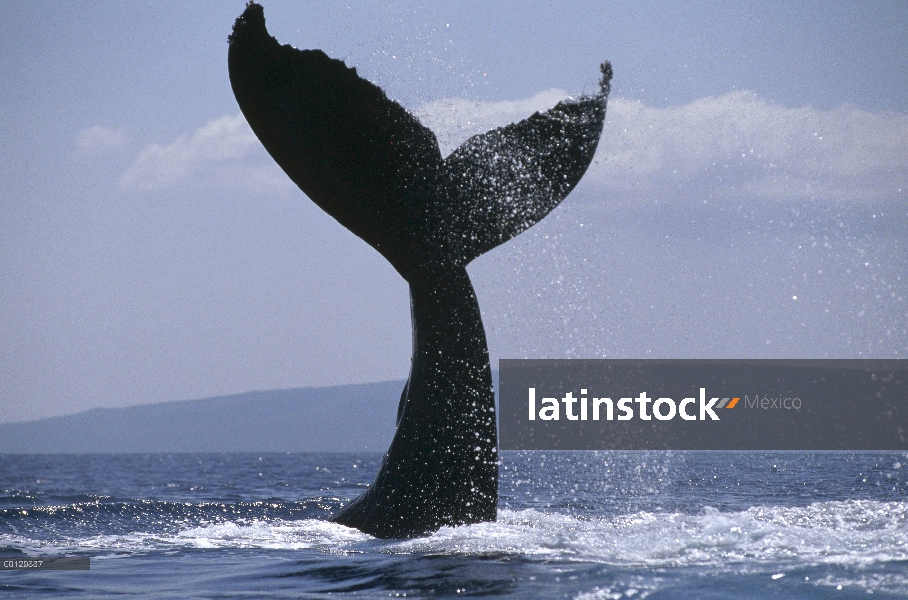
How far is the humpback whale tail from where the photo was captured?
5953 mm

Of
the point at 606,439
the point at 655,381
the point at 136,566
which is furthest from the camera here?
the point at 606,439

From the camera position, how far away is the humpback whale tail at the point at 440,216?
19.5 ft

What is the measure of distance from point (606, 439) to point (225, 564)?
63917mm

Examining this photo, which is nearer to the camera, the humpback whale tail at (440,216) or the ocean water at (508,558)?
the ocean water at (508,558)

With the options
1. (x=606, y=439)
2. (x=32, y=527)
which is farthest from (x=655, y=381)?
(x=32, y=527)

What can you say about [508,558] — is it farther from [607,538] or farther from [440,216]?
[440,216]

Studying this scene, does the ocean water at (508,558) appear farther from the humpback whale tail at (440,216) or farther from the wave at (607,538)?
the humpback whale tail at (440,216)

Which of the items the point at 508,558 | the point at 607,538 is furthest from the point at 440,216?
the point at 607,538

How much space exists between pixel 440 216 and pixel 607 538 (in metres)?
2.46

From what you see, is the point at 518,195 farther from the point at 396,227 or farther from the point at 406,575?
the point at 406,575

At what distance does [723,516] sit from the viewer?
780cm

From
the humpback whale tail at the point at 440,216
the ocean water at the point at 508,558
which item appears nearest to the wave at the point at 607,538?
the ocean water at the point at 508,558

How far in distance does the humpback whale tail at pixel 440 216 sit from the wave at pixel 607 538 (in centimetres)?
45

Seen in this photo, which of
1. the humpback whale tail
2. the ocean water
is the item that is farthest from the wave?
the humpback whale tail
